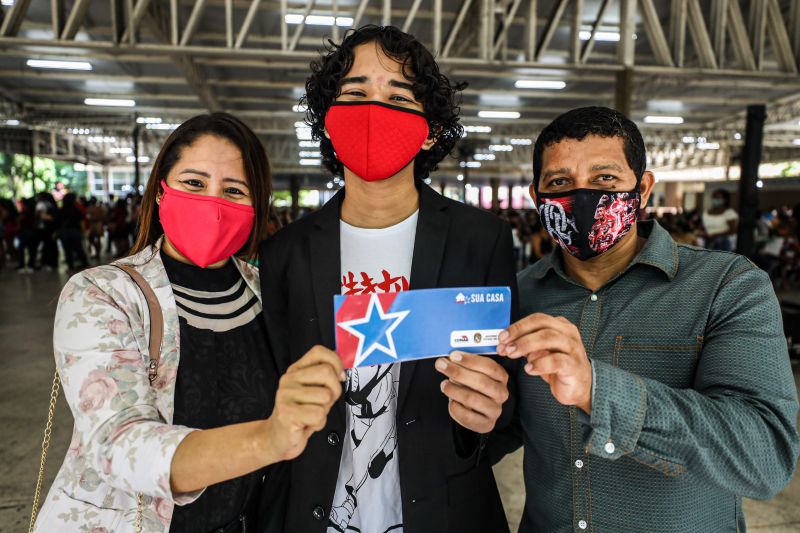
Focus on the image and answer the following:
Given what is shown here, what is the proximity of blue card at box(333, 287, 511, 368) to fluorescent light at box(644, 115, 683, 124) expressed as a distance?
2020 cm

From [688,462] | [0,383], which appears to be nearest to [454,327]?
[688,462]

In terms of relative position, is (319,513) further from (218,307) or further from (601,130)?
(601,130)

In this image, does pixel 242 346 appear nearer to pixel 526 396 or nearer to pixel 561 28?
pixel 526 396

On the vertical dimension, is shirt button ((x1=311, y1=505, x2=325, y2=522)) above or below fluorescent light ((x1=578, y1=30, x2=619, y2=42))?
below

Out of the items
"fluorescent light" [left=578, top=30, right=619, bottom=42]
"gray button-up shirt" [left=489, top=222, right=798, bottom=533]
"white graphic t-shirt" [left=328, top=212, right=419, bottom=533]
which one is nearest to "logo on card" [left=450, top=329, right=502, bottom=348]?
"gray button-up shirt" [left=489, top=222, right=798, bottom=533]

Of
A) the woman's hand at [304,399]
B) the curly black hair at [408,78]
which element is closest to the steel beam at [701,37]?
the curly black hair at [408,78]

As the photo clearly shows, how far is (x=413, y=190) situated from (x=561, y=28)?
36.2 ft

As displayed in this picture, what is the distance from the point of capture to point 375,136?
4.28ft

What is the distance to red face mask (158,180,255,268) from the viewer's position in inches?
52.5

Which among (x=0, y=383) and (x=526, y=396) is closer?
(x=526, y=396)

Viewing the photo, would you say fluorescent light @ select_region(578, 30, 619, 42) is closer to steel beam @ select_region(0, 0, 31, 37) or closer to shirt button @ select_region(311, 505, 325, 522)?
steel beam @ select_region(0, 0, 31, 37)

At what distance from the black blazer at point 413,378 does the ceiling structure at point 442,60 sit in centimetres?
128

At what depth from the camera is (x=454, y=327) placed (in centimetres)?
97

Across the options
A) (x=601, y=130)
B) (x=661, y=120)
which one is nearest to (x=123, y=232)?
(x=601, y=130)
